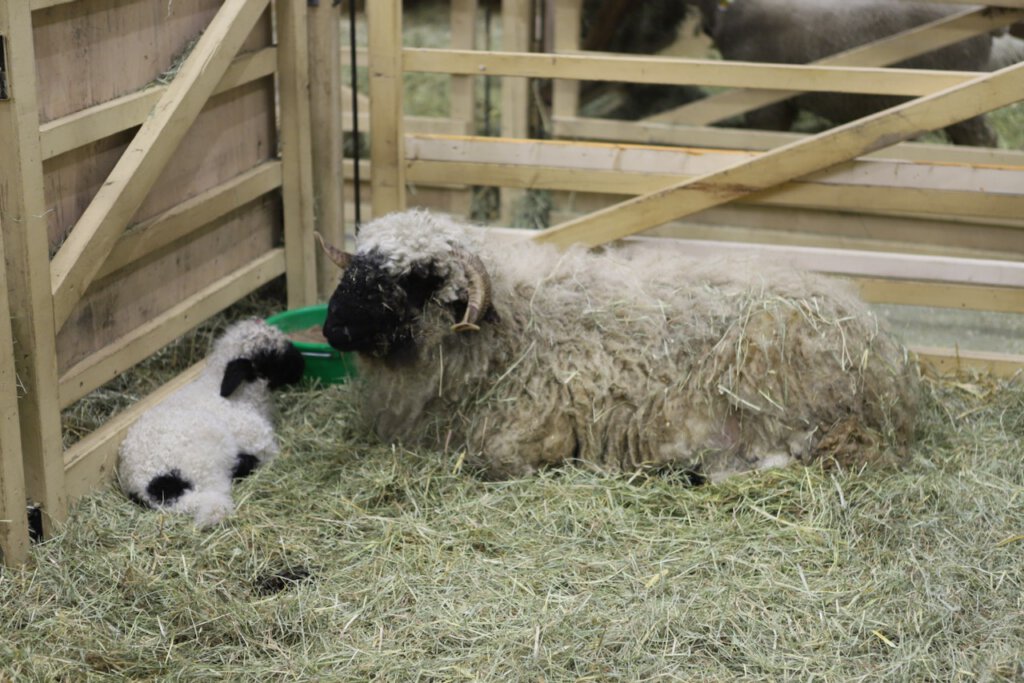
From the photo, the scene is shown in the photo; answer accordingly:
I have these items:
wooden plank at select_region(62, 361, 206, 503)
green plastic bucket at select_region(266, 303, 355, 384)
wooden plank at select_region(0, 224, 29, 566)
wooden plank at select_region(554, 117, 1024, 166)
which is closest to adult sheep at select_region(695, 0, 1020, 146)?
wooden plank at select_region(554, 117, 1024, 166)

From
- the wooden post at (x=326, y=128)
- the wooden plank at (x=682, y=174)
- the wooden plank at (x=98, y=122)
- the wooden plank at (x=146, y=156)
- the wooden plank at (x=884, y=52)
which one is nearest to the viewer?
the wooden plank at (x=98, y=122)

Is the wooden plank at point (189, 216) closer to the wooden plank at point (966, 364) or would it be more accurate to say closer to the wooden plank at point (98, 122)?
the wooden plank at point (98, 122)

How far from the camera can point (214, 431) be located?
4891 mm

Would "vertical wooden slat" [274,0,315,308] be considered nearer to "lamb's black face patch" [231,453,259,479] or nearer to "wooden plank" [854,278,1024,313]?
"lamb's black face patch" [231,453,259,479]

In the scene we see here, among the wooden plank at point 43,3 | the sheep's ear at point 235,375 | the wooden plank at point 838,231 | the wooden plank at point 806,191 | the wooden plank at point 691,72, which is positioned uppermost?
the wooden plank at point 43,3

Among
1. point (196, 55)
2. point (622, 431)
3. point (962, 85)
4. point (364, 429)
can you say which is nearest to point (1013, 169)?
point (962, 85)

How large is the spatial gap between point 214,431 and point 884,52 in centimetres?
483

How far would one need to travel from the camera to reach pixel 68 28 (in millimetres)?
4230

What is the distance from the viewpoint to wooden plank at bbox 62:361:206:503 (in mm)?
4477

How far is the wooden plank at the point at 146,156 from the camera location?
421 cm

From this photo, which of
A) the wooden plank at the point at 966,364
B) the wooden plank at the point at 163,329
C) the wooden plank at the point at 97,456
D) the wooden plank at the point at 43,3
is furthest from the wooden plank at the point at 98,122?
the wooden plank at the point at 966,364

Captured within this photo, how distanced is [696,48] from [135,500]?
6.45 m

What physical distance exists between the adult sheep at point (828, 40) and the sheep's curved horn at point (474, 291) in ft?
14.5

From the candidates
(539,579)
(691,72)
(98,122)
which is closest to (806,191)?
(691,72)
